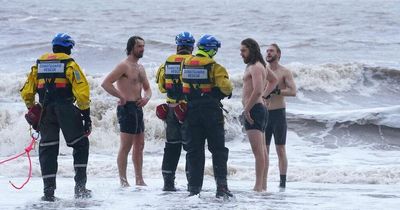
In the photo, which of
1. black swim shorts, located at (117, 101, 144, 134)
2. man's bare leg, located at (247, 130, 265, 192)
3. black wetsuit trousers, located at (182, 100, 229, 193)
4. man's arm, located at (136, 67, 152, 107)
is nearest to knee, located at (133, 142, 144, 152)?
black swim shorts, located at (117, 101, 144, 134)

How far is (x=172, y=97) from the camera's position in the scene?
33.1 ft

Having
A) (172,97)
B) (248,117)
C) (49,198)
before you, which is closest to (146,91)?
(172,97)

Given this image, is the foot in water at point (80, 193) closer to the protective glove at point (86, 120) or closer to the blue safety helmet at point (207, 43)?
the protective glove at point (86, 120)

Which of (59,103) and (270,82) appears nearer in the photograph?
(59,103)

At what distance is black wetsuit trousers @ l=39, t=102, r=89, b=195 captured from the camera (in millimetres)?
9047

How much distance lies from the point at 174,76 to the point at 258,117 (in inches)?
44.0

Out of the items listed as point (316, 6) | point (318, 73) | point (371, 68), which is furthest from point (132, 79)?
point (316, 6)

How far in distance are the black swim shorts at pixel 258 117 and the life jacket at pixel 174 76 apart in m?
0.90

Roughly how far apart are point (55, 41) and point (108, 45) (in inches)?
956

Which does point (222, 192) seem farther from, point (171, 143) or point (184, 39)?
point (184, 39)

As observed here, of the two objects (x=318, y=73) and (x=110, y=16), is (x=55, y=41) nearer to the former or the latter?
(x=318, y=73)

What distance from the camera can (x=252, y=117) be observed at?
9.65 metres

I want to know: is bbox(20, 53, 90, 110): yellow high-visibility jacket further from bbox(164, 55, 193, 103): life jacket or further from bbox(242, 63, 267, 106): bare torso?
bbox(242, 63, 267, 106): bare torso

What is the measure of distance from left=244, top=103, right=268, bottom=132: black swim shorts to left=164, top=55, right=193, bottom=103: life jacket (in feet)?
2.96
